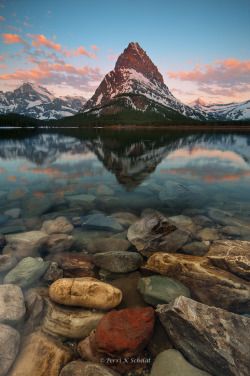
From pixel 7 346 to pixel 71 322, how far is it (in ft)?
5.40

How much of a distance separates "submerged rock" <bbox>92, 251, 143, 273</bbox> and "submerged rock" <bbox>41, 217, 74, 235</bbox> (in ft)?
10.4

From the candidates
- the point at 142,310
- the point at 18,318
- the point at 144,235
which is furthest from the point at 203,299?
the point at 18,318

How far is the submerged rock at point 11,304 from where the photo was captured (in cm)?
692

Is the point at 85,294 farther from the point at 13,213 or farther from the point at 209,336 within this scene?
the point at 13,213

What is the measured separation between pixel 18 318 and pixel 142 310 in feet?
11.1

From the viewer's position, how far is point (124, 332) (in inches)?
259

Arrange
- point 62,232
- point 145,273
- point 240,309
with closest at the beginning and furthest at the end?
point 240,309 < point 145,273 < point 62,232

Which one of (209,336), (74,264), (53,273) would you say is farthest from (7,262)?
(209,336)

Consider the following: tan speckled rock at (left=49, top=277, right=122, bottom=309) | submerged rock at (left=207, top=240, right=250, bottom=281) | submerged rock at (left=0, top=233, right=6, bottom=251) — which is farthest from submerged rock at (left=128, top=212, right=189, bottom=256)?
submerged rock at (left=0, top=233, right=6, bottom=251)

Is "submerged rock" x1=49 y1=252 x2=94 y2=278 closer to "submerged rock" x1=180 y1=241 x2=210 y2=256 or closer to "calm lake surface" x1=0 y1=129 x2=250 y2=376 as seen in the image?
"calm lake surface" x1=0 y1=129 x2=250 y2=376

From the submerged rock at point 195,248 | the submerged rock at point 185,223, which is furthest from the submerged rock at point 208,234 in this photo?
A: the submerged rock at point 195,248

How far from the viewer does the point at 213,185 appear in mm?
23250

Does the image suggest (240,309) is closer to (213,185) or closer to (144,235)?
(144,235)

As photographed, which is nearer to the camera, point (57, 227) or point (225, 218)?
point (57, 227)
